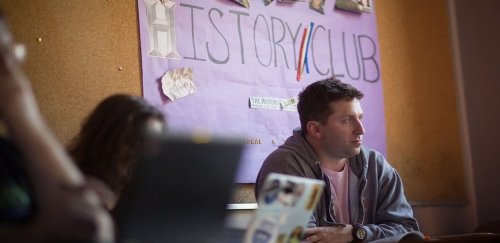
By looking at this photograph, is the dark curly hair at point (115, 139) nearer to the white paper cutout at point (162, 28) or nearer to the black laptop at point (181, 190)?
the black laptop at point (181, 190)

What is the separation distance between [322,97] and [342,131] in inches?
5.6

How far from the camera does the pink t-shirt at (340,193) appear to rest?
7.04 feet

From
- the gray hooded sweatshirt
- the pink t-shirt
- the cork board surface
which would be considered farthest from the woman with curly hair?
the pink t-shirt

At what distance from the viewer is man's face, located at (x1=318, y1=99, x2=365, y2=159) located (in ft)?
7.26

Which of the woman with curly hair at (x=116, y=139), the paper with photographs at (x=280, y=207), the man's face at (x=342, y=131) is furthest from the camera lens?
the man's face at (x=342, y=131)

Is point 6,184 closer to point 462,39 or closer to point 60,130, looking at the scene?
point 60,130

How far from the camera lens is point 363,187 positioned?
2166mm

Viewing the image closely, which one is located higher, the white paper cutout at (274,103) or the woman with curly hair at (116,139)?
the white paper cutout at (274,103)

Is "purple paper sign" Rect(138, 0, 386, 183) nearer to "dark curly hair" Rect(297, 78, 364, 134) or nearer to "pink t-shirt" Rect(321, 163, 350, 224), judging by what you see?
"dark curly hair" Rect(297, 78, 364, 134)

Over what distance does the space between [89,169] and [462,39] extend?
219 centimetres

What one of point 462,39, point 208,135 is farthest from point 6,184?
point 462,39

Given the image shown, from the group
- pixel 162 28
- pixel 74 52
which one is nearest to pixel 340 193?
pixel 162 28

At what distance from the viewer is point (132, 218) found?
0.95 metres

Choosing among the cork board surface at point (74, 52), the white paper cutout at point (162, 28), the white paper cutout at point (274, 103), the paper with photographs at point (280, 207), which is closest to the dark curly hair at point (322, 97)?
the white paper cutout at point (274, 103)
